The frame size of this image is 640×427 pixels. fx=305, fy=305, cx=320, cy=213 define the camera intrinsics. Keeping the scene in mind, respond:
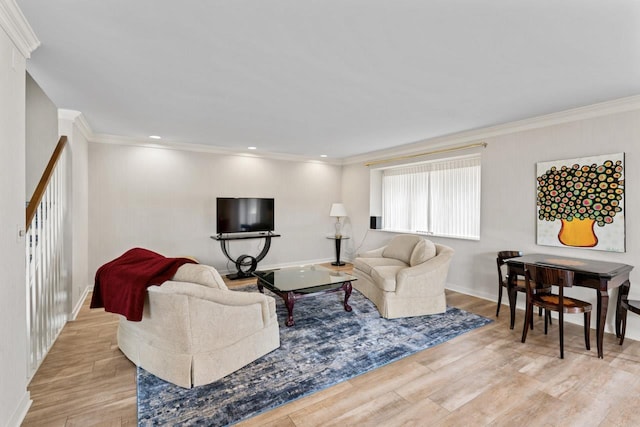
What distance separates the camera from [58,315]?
10.6ft

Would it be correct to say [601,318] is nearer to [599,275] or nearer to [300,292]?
[599,275]

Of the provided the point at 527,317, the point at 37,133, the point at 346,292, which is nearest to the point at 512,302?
the point at 527,317

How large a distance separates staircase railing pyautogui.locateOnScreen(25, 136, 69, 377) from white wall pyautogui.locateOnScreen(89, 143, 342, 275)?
1417 mm

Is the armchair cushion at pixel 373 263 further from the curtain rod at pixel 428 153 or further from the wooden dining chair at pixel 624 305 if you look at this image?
the wooden dining chair at pixel 624 305

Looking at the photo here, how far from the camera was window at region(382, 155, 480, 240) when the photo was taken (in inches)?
191

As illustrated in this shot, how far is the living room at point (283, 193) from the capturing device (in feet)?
10.4

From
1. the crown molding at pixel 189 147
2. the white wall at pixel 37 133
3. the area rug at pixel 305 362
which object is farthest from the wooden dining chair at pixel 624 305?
the white wall at pixel 37 133

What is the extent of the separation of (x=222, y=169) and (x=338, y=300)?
3312mm

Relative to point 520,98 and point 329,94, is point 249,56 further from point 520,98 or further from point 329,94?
point 520,98

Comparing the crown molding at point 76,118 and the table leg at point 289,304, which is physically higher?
the crown molding at point 76,118

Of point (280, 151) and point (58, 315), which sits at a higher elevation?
point (280, 151)

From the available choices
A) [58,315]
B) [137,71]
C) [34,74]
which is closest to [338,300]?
[58,315]

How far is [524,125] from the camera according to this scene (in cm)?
396

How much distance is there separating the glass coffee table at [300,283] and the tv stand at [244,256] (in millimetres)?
1299
